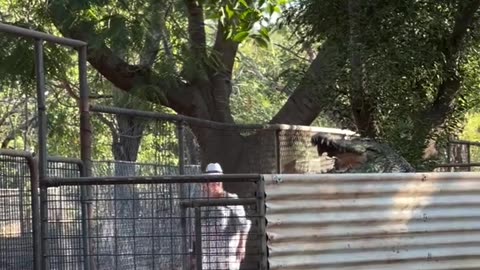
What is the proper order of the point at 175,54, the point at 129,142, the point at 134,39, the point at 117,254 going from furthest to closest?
1. the point at 175,54
2. the point at 134,39
3. the point at 129,142
4. the point at 117,254

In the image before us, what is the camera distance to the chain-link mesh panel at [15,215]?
18.1ft

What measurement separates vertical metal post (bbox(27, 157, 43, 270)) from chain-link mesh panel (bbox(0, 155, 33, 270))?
0.08 feet

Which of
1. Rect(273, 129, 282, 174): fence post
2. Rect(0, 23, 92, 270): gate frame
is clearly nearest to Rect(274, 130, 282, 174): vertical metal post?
Rect(273, 129, 282, 174): fence post

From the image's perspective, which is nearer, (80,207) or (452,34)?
(80,207)

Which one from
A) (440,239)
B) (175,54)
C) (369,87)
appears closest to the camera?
(440,239)

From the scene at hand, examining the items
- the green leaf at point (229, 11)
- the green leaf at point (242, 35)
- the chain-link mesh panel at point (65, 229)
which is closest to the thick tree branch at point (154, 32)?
the green leaf at point (229, 11)

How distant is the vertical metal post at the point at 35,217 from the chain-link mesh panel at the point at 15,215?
0.02 metres

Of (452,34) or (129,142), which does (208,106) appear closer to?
(452,34)

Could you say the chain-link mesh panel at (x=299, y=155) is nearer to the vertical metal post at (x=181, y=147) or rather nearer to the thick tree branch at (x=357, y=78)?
the thick tree branch at (x=357, y=78)

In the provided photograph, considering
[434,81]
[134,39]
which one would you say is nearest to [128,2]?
[134,39]

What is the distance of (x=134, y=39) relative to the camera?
1130cm

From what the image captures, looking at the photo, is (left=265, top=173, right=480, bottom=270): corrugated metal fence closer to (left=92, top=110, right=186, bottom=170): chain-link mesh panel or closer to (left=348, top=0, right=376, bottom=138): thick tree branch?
(left=92, top=110, right=186, bottom=170): chain-link mesh panel

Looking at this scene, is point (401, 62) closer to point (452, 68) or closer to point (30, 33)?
point (452, 68)

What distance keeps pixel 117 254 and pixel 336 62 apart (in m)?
5.11
